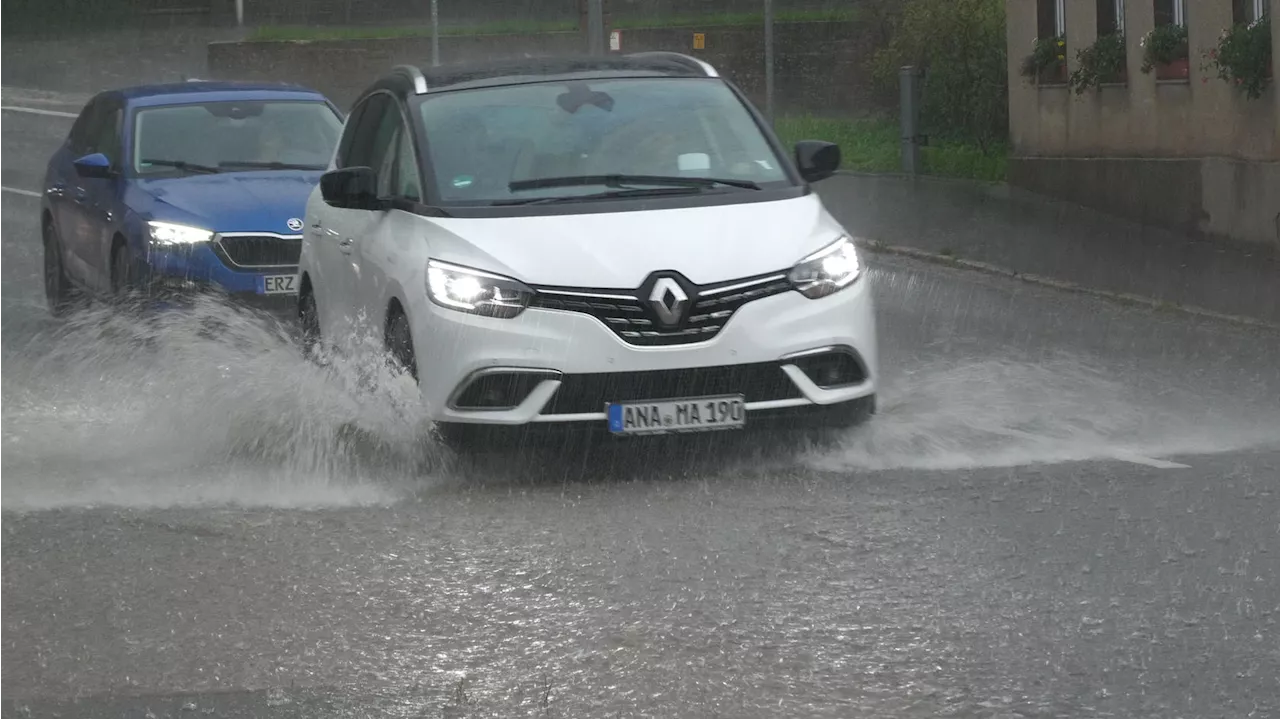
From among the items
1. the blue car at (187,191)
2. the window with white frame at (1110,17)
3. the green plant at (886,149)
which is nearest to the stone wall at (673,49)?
the green plant at (886,149)

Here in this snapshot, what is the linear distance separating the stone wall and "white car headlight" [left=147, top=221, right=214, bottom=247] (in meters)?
29.2

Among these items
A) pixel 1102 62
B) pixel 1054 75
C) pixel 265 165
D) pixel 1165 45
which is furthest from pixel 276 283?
pixel 1054 75

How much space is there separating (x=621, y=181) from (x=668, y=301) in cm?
110

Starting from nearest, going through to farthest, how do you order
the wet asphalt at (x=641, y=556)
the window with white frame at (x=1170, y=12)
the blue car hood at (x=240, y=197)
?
the wet asphalt at (x=641, y=556) → the blue car hood at (x=240, y=197) → the window with white frame at (x=1170, y=12)

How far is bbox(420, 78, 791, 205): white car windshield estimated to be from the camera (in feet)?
31.1

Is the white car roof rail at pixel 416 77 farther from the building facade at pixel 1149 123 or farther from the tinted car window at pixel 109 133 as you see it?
the building facade at pixel 1149 123

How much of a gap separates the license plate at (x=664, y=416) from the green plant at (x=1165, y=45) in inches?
552

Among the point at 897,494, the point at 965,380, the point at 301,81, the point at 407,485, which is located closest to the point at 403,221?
the point at 407,485

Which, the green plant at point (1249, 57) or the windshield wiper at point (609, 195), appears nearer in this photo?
the windshield wiper at point (609, 195)

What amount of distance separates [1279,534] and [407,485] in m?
3.40

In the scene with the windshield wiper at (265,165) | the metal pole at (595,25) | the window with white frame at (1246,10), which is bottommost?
the windshield wiper at (265,165)

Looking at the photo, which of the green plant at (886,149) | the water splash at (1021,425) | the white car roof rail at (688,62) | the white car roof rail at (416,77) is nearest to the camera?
the water splash at (1021,425)

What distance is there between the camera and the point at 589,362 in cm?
854

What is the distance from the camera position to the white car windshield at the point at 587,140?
9.49m
